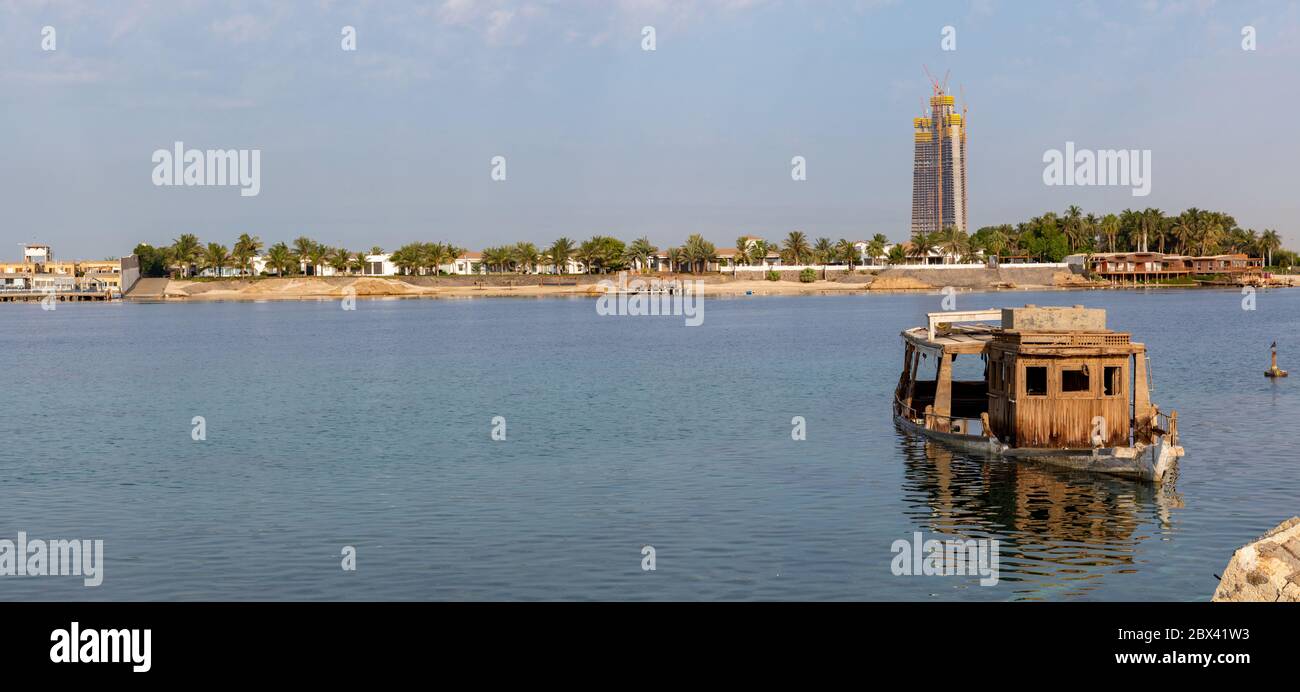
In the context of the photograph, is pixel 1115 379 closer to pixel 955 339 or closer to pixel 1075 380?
pixel 1075 380

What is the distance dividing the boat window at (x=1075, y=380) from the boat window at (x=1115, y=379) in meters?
0.63

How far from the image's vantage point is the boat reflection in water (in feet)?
88.0

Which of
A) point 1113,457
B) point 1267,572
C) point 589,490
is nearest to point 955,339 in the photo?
point 1113,457

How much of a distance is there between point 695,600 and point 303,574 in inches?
365

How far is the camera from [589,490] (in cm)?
3803

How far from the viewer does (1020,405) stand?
127 ft

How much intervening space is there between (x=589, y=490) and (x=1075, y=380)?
16237 mm

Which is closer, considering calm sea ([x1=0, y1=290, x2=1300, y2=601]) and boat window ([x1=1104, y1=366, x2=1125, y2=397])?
calm sea ([x1=0, y1=290, x2=1300, y2=601])

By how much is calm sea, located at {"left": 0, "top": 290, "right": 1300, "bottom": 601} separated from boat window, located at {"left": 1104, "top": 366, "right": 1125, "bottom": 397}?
9.45 ft

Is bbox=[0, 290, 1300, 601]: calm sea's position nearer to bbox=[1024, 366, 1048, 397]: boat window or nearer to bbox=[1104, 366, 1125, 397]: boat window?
bbox=[1024, 366, 1048, 397]: boat window

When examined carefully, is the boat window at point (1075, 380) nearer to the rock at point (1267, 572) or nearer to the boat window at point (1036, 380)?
the boat window at point (1036, 380)

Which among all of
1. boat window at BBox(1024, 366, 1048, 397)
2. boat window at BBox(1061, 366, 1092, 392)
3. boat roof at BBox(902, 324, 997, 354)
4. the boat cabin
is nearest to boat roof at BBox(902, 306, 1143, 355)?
the boat cabin
